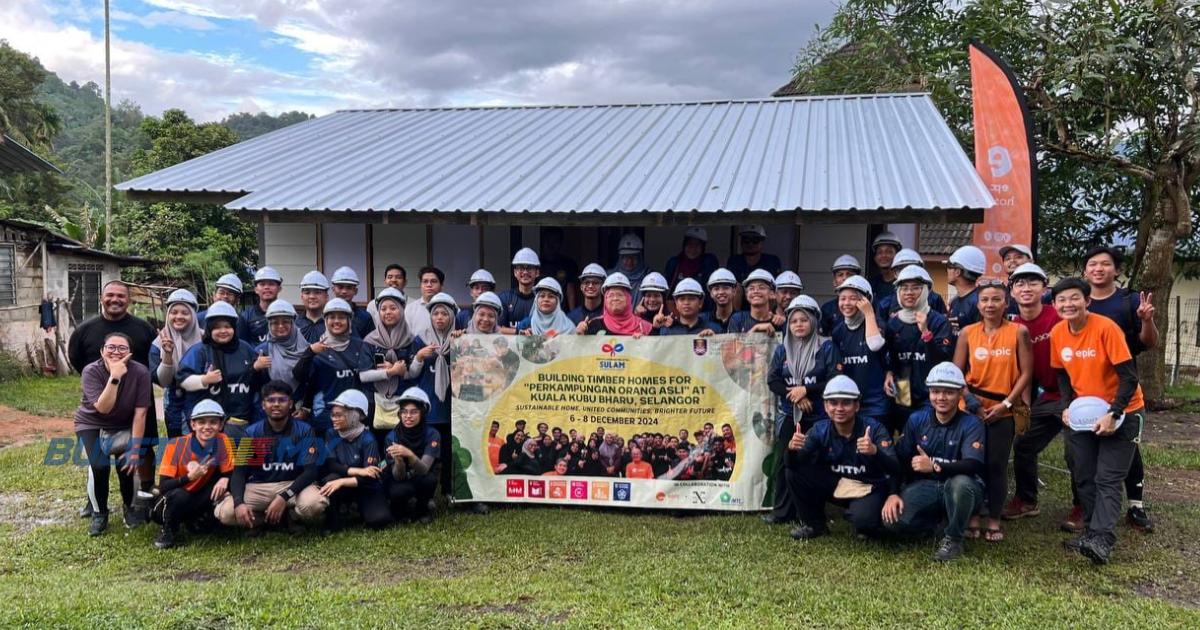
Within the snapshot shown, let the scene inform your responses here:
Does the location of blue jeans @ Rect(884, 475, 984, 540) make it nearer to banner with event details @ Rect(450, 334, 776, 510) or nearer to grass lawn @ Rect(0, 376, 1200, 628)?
grass lawn @ Rect(0, 376, 1200, 628)

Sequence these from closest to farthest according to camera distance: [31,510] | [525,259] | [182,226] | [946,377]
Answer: [946,377] < [31,510] < [525,259] < [182,226]

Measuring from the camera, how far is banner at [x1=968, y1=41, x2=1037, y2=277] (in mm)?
7039

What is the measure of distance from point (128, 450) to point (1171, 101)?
466 inches

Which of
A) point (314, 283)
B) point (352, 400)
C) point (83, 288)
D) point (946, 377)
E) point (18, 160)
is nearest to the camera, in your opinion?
point (946, 377)

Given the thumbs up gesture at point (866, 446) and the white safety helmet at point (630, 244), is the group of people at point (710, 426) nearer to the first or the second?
the thumbs up gesture at point (866, 446)

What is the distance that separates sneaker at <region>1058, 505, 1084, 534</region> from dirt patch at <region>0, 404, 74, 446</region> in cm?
1052

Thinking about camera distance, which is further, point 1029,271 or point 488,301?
point 488,301

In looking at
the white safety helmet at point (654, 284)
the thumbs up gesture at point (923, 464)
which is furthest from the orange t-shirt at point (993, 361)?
the white safety helmet at point (654, 284)

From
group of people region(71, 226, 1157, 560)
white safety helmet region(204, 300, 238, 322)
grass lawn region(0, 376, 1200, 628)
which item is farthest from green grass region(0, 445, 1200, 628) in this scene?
white safety helmet region(204, 300, 238, 322)

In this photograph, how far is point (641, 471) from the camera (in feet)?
18.4

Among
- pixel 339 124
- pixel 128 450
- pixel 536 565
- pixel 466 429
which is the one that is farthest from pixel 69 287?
pixel 536 565

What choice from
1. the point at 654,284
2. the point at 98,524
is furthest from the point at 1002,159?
the point at 98,524

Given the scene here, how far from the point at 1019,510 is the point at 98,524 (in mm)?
6429

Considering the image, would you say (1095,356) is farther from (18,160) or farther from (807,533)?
(18,160)
